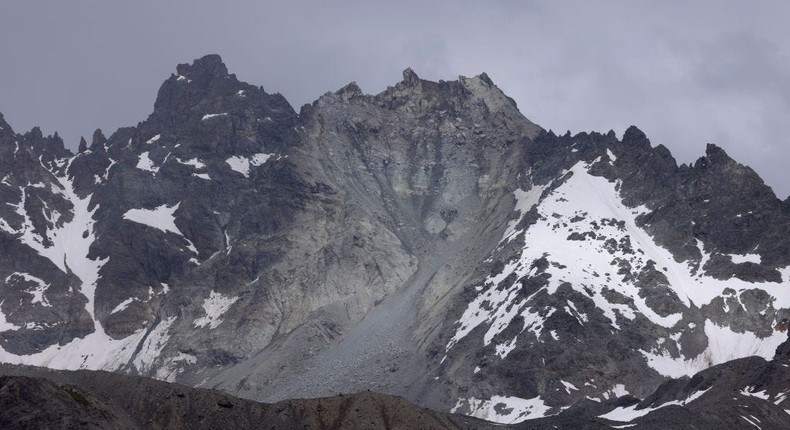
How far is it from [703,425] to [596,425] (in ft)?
52.1

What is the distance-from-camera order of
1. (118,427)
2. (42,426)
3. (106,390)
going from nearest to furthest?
(42,426) < (118,427) < (106,390)

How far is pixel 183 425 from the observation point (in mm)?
174500

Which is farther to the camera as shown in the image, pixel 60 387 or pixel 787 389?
pixel 787 389

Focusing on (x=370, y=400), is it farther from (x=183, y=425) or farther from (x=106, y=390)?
(x=106, y=390)

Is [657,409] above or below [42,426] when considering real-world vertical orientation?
above

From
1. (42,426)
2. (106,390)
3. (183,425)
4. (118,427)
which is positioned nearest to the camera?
(42,426)

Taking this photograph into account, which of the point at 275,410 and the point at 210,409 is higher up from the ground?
the point at 275,410

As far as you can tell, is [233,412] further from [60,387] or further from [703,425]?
[703,425]

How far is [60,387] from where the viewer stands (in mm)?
164625

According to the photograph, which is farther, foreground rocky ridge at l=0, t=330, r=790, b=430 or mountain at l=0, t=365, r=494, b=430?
mountain at l=0, t=365, r=494, b=430

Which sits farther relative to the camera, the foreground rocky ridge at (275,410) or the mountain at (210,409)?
the mountain at (210,409)

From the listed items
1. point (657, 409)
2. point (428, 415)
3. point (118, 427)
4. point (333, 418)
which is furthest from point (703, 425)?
point (118, 427)

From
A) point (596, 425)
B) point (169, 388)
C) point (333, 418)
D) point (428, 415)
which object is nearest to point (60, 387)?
point (169, 388)

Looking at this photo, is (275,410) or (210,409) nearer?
(210,409)
